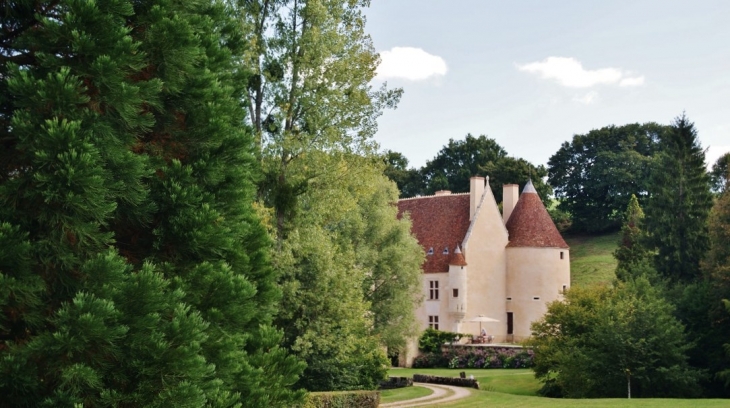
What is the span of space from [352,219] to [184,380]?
2950cm

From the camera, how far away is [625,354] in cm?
3128

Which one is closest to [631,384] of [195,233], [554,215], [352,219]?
[352,219]

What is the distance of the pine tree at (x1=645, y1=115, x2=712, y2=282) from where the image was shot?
46.3 meters

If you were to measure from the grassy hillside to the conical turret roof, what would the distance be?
13.8m

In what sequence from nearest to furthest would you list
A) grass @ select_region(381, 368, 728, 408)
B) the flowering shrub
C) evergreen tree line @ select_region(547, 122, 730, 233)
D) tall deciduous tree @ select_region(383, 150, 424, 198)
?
grass @ select_region(381, 368, 728, 408) < the flowering shrub < evergreen tree line @ select_region(547, 122, 730, 233) < tall deciduous tree @ select_region(383, 150, 424, 198)

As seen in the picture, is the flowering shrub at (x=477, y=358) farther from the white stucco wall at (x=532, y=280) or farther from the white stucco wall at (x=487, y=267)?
the white stucco wall at (x=532, y=280)

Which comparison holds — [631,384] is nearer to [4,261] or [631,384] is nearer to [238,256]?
[238,256]

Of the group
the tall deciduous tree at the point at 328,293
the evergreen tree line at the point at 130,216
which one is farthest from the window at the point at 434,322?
the evergreen tree line at the point at 130,216

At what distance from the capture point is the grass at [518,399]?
975 inches

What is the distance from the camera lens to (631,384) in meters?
31.8

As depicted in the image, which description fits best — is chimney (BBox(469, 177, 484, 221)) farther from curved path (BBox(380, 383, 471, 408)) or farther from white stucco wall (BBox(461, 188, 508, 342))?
curved path (BBox(380, 383, 471, 408))

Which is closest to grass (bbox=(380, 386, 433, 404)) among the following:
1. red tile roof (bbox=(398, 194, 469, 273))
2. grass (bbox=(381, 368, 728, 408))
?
grass (bbox=(381, 368, 728, 408))

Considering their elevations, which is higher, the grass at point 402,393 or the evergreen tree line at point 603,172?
the evergreen tree line at point 603,172

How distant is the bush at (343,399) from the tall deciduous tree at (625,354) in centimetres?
1118
